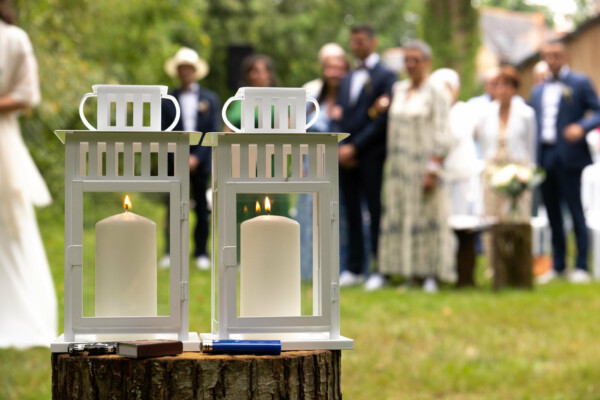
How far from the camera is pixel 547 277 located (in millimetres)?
9281

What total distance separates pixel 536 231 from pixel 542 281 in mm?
2225

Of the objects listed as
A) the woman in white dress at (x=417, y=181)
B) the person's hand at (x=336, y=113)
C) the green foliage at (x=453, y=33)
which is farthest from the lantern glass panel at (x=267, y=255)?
the green foliage at (x=453, y=33)

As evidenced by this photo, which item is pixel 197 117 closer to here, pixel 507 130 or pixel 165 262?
pixel 507 130

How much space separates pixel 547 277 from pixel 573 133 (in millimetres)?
1378

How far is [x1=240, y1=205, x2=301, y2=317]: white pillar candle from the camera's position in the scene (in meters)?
2.12

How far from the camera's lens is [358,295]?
755 cm

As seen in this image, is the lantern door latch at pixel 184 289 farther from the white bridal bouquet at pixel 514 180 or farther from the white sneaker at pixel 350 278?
the white bridal bouquet at pixel 514 180

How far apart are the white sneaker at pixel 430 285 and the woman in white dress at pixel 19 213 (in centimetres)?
341

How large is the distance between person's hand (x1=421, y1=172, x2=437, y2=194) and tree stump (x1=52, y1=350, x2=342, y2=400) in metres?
5.80

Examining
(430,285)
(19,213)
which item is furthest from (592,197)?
(19,213)

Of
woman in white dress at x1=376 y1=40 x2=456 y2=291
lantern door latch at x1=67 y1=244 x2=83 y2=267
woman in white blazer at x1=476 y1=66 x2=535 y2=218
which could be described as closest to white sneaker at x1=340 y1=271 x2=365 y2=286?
woman in white dress at x1=376 y1=40 x2=456 y2=291

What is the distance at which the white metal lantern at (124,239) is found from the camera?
211cm

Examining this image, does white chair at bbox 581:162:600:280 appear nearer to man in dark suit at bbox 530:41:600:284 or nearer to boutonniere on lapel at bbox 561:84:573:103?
man in dark suit at bbox 530:41:600:284

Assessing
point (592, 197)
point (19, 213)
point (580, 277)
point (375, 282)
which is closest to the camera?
point (19, 213)
